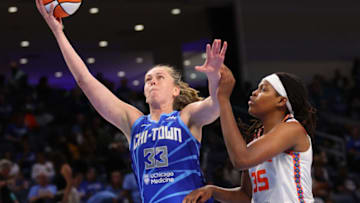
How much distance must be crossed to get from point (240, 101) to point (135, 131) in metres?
9.65

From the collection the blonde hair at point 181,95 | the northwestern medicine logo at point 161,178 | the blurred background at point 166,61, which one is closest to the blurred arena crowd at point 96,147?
the blurred background at point 166,61

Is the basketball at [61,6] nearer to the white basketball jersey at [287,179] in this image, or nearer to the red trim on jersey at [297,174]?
the white basketball jersey at [287,179]

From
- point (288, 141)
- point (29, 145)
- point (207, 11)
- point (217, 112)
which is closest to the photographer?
point (288, 141)

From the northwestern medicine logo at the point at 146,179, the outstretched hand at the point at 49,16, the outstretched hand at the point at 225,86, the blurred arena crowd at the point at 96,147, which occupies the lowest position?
the blurred arena crowd at the point at 96,147

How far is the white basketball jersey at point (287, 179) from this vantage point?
281cm

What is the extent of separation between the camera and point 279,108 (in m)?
2.93

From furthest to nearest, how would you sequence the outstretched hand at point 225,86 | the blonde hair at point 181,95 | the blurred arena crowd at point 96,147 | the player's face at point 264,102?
the blurred arena crowd at point 96,147
the blonde hair at point 181,95
the player's face at point 264,102
the outstretched hand at point 225,86

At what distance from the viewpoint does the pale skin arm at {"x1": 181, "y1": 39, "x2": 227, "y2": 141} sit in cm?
279

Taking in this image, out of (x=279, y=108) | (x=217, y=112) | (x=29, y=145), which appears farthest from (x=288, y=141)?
(x=29, y=145)

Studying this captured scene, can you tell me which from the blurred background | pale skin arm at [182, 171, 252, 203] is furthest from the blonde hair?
the blurred background

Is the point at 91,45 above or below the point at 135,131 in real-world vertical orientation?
below

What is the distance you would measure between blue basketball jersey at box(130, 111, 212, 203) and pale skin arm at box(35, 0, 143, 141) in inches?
7.8

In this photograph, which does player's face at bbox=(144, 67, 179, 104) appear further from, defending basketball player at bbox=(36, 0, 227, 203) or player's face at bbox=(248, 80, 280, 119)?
player's face at bbox=(248, 80, 280, 119)

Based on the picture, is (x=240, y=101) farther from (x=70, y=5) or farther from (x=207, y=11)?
(x=70, y=5)
